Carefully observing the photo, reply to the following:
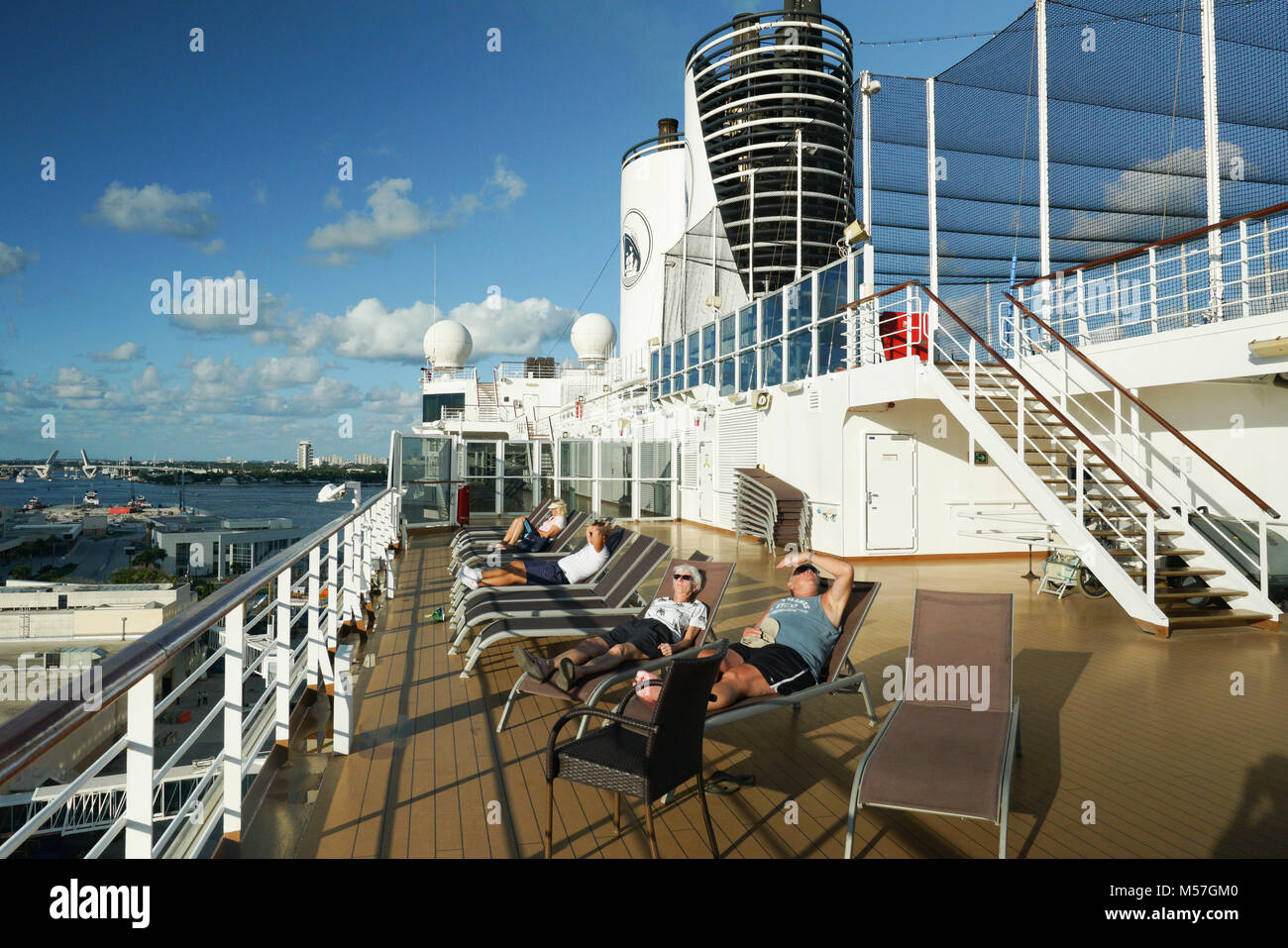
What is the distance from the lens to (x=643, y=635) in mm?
4070

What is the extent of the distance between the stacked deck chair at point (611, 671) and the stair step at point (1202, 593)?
14.0 ft

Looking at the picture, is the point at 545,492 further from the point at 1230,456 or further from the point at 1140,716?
the point at 1140,716

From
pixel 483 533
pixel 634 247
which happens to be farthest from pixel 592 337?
pixel 483 533

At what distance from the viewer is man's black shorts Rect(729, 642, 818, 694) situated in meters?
3.55

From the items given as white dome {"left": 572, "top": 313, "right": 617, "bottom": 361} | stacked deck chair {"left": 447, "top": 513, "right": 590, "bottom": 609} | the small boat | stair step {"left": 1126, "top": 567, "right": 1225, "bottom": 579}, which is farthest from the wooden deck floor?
white dome {"left": 572, "top": 313, "right": 617, "bottom": 361}

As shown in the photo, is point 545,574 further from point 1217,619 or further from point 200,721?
point 1217,619

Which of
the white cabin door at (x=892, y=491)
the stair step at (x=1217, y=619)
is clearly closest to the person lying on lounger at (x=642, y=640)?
the stair step at (x=1217, y=619)

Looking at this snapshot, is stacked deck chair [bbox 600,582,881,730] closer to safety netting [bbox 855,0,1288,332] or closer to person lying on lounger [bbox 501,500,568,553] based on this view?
person lying on lounger [bbox 501,500,568,553]

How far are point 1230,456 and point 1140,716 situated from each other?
A: 5.58 metres

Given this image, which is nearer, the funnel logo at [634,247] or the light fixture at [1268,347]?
the light fixture at [1268,347]

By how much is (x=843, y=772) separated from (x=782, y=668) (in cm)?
52

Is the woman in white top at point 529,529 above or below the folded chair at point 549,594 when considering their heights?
above

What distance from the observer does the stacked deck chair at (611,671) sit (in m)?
3.47

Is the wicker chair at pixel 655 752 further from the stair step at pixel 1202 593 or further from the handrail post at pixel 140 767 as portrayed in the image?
the stair step at pixel 1202 593
